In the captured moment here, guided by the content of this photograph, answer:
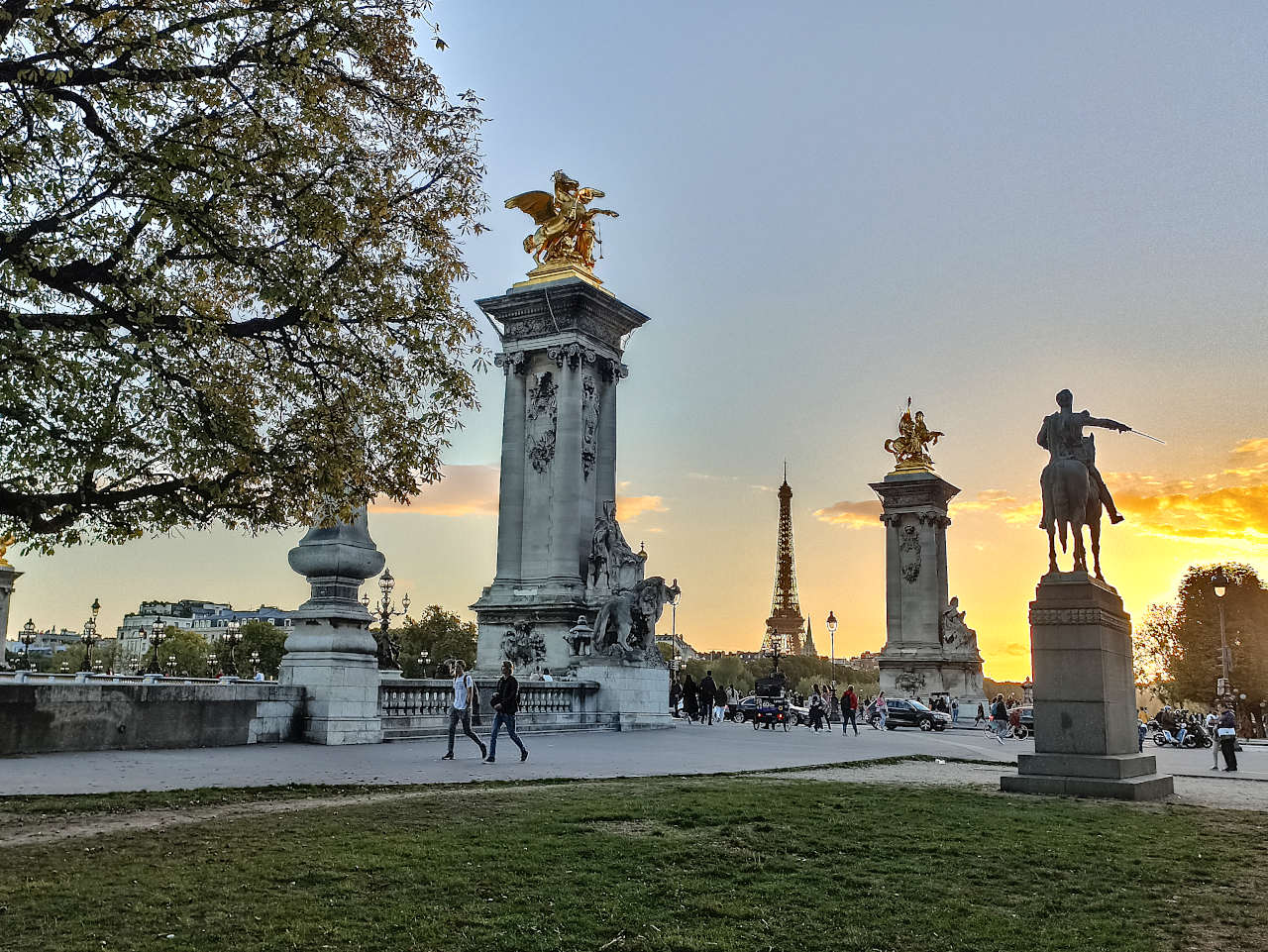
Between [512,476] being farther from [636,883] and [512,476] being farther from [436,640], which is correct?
[436,640]

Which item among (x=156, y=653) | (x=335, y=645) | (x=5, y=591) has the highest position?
(x=5, y=591)

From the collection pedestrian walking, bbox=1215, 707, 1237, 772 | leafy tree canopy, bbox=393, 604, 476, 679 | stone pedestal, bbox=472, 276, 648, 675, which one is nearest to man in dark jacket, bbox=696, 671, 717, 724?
stone pedestal, bbox=472, 276, 648, 675

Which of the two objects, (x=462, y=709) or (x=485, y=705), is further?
(x=485, y=705)

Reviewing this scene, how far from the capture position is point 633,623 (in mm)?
36875

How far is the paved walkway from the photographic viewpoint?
1458 centimetres

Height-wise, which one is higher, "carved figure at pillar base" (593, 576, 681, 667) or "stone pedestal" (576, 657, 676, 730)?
"carved figure at pillar base" (593, 576, 681, 667)

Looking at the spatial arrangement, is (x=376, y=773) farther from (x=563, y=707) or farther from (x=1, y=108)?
(x=563, y=707)

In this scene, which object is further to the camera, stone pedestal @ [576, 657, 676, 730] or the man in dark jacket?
the man in dark jacket

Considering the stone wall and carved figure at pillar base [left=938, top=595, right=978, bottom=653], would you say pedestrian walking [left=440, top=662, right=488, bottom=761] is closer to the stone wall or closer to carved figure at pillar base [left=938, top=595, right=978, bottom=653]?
the stone wall

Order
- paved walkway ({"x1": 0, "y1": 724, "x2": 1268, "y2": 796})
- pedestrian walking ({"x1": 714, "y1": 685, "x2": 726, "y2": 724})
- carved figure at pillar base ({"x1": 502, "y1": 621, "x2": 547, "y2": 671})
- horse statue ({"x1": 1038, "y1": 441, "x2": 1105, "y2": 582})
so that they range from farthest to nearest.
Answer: pedestrian walking ({"x1": 714, "y1": 685, "x2": 726, "y2": 724}) < carved figure at pillar base ({"x1": 502, "y1": 621, "x2": 547, "y2": 671}) < horse statue ({"x1": 1038, "y1": 441, "x2": 1105, "y2": 582}) < paved walkway ({"x1": 0, "y1": 724, "x2": 1268, "y2": 796})

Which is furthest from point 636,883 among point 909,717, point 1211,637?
point 1211,637

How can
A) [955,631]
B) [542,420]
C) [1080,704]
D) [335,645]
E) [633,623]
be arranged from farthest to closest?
1. [955,631]
2. [542,420]
3. [633,623]
4. [335,645]
5. [1080,704]

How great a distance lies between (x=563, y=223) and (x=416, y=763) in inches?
1401

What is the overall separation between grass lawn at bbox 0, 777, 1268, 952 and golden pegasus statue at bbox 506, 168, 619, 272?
39.8 m
